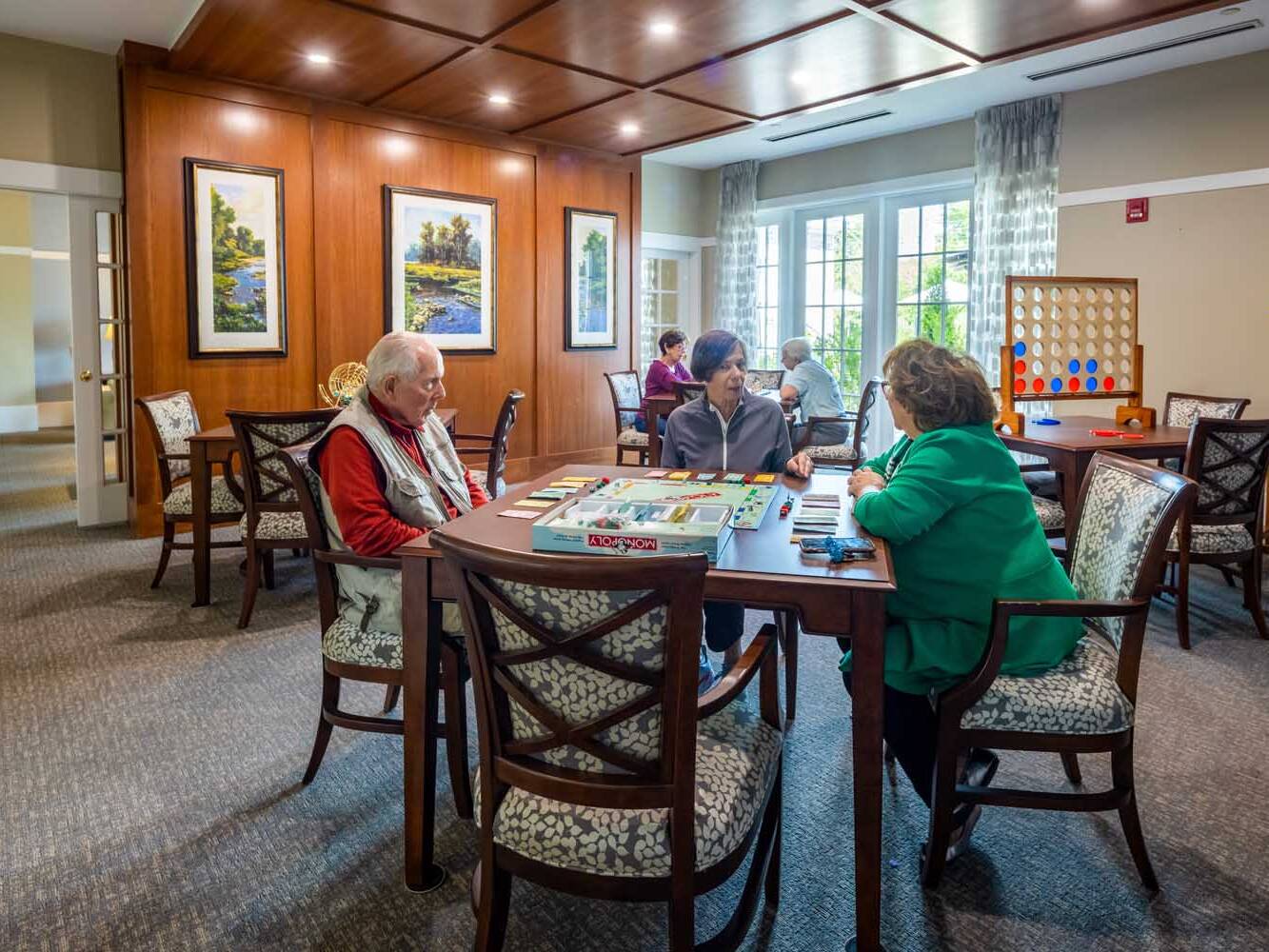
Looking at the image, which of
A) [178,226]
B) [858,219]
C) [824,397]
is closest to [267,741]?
[178,226]

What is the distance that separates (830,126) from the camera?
284 inches

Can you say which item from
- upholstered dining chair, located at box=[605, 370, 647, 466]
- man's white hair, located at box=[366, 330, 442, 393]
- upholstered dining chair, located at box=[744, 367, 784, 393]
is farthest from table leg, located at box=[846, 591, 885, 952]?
upholstered dining chair, located at box=[744, 367, 784, 393]

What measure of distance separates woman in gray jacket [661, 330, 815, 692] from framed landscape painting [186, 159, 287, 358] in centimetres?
358

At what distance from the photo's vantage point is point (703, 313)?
9242mm

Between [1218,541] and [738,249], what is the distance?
19.0ft

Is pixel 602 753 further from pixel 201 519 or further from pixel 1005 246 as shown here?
pixel 1005 246

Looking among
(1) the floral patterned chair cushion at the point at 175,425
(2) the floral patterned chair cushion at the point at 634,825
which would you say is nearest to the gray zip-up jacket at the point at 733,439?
(2) the floral patterned chair cushion at the point at 634,825

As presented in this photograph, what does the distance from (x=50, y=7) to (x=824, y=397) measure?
500cm

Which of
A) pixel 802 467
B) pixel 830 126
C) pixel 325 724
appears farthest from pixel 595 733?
pixel 830 126

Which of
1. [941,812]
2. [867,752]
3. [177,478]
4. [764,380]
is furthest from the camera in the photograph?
[764,380]

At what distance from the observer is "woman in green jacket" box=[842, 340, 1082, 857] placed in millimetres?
1931

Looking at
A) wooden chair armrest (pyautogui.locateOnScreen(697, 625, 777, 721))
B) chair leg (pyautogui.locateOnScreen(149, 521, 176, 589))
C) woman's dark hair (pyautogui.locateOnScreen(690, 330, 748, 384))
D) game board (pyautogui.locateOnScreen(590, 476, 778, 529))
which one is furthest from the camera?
chair leg (pyautogui.locateOnScreen(149, 521, 176, 589))

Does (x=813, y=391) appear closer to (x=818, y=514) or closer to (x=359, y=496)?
(x=818, y=514)

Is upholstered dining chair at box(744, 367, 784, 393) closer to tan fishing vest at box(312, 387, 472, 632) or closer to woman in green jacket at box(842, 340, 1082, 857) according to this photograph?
tan fishing vest at box(312, 387, 472, 632)
